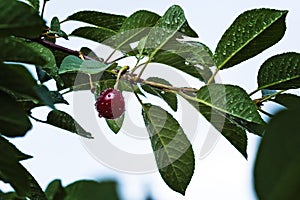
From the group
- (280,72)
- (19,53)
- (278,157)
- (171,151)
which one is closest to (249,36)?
(280,72)

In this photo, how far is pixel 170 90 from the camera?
788 mm

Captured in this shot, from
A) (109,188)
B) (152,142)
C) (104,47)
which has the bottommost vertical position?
(152,142)

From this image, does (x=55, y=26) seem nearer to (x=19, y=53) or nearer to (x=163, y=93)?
(x=163, y=93)

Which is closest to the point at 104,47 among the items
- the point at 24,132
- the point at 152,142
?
the point at 152,142

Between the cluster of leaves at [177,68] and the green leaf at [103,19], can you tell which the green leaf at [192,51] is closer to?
the cluster of leaves at [177,68]

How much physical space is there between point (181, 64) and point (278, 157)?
0.67 metres

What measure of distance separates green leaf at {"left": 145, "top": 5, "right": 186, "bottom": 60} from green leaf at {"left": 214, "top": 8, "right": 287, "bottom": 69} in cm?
9

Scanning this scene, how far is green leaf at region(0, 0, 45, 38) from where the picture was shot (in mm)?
354

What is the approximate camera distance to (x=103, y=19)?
1004 mm

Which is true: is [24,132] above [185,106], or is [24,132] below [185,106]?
above

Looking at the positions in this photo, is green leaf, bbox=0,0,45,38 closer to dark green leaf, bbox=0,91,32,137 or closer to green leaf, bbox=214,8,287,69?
dark green leaf, bbox=0,91,32,137

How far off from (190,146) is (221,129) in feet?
0.27

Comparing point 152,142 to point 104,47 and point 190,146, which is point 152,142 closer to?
point 190,146

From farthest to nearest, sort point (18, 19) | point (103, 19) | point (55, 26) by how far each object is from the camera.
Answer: point (103, 19), point (55, 26), point (18, 19)
